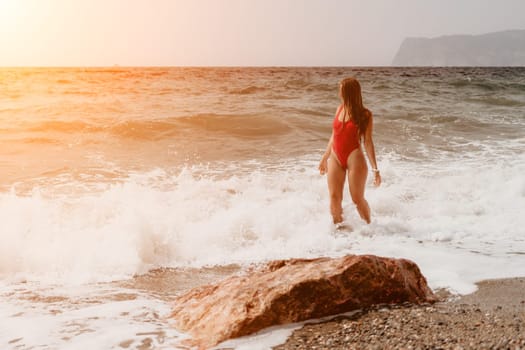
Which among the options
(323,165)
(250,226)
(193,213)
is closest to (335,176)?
(323,165)

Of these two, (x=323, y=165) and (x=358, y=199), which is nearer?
(x=358, y=199)

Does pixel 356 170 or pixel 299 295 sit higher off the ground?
pixel 356 170

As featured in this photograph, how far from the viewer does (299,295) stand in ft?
11.0

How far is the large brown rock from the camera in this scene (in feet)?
10.9

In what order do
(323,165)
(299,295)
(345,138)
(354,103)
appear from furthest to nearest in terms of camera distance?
(323,165) → (345,138) → (354,103) → (299,295)

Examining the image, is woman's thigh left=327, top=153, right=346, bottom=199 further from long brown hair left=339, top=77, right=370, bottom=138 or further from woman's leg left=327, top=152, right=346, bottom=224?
long brown hair left=339, top=77, right=370, bottom=138

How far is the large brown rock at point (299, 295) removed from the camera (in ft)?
10.9

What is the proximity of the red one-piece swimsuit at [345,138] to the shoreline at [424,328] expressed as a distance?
8.70 ft

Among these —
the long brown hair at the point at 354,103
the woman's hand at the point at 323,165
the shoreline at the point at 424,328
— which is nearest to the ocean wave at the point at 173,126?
the woman's hand at the point at 323,165

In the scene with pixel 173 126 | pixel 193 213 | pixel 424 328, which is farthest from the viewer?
pixel 173 126

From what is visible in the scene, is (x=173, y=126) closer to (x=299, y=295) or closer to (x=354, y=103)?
(x=354, y=103)

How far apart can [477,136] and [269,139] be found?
567 cm

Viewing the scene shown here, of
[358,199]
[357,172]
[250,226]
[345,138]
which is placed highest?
[345,138]

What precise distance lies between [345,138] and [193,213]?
2.38 metres
